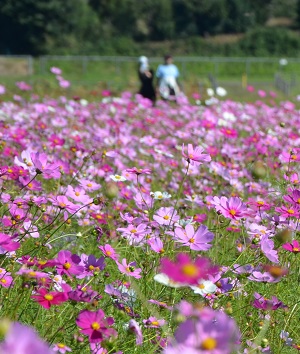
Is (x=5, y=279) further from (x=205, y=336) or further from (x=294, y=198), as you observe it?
(x=205, y=336)

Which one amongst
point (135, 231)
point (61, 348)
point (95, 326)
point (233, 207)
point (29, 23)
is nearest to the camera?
point (95, 326)

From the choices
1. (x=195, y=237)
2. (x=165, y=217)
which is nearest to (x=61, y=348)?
(x=195, y=237)

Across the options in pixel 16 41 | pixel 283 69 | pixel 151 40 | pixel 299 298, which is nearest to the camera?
pixel 299 298

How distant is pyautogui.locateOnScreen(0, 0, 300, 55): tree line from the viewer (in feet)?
105

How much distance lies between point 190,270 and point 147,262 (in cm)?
108

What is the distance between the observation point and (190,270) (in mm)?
822

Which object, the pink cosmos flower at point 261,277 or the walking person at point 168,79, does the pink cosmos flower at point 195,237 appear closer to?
the pink cosmos flower at point 261,277

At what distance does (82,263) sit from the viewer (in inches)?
63.6

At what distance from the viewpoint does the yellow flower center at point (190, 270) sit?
2.67 feet

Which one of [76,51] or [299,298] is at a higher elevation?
[299,298]

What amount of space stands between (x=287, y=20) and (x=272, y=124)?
42.4 m

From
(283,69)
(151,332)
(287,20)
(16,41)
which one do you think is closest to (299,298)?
(151,332)

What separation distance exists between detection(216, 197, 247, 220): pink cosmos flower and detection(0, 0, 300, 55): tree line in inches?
1212

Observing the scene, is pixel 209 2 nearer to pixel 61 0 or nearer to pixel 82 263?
pixel 61 0
